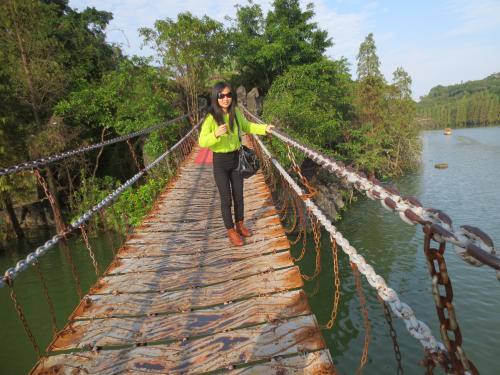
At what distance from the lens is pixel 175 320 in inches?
90.7

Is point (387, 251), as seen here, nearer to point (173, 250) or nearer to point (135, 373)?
point (173, 250)

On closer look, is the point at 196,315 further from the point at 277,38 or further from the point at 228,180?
the point at 277,38

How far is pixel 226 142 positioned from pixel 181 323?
166 centimetres

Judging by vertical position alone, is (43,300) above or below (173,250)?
below

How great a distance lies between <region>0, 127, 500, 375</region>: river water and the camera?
7426mm

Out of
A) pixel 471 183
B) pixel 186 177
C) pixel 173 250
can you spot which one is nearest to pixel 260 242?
pixel 173 250

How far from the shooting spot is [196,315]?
2340 millimetres

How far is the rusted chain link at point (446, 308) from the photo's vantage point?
0.91 m

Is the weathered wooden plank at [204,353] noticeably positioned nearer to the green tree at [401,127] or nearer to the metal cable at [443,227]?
the metal cable at [443,227]

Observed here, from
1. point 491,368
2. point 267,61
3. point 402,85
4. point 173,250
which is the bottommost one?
point 491,368

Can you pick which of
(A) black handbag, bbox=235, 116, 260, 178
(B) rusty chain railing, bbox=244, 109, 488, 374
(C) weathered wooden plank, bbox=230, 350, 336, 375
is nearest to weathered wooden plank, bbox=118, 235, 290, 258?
(A) black handbag, bbox=235, 116, 260, 178

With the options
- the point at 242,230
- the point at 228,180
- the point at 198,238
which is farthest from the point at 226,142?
the point at 198,238

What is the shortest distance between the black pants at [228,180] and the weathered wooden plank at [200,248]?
28 centimetres

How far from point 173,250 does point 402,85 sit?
88.1 feet
